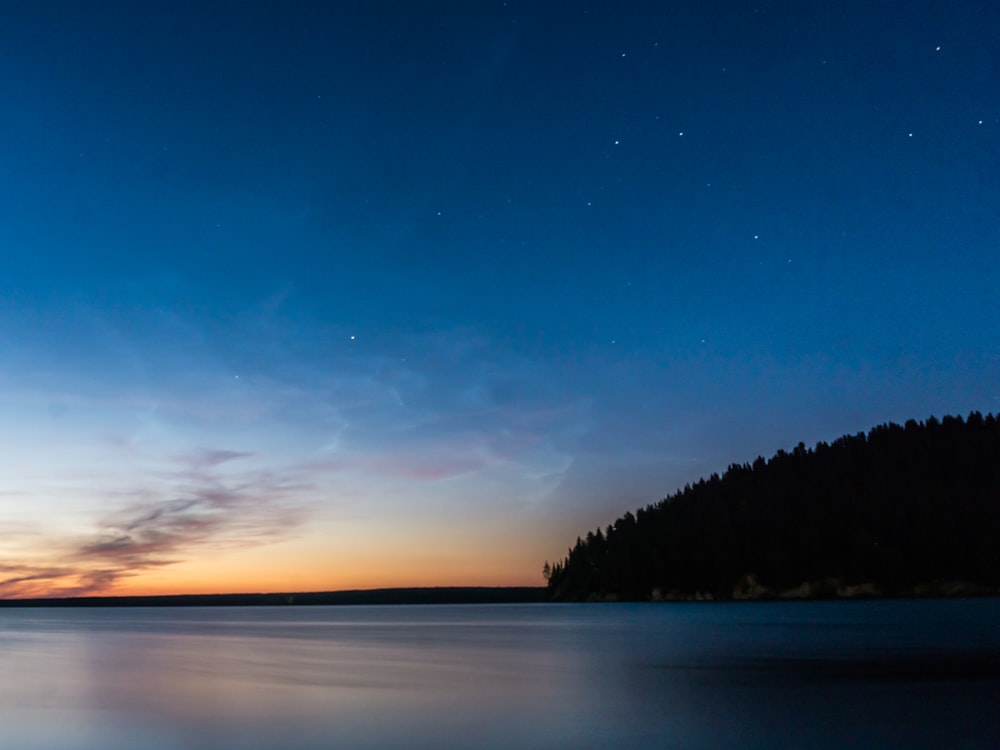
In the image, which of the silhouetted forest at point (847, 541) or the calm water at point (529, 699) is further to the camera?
the silhouetted forest at point (847, 541)

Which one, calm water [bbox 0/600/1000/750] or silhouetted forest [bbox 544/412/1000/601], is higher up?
silhouetted forest [bbox 544/412/1000/601]

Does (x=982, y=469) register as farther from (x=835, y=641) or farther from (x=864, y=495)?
(x=835, y=641)

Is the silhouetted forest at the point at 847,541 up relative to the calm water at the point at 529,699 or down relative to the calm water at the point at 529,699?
up

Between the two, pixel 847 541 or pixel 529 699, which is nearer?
pixel 529 699

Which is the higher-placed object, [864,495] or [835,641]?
[864,495]

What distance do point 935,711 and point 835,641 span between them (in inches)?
1347

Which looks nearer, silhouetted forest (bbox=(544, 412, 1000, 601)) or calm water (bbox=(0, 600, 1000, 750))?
calm water (bbox=(0, 600, 1000, 750))

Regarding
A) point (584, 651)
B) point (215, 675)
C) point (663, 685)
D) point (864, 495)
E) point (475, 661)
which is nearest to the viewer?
point (663, 685)

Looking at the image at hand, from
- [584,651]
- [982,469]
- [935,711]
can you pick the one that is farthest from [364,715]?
[982,469]

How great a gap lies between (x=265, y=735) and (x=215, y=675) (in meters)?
18.5

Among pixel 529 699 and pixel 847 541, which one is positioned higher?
pixel 847 541

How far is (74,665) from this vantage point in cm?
4584

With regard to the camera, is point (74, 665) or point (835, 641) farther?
point (835, 641)

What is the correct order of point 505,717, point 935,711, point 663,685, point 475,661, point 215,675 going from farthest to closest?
point 475,661 → point 215,675 → point 663,685 → point 505,717 → point 935,711
